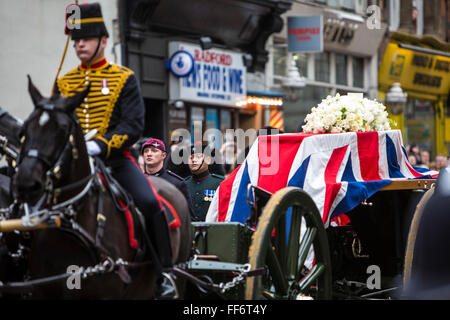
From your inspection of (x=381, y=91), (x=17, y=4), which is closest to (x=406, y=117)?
(x=381, y=91)

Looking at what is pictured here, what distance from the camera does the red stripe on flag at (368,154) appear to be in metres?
7.32

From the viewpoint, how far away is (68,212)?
4480 millimetres

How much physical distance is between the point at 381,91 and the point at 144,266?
71.3 feet

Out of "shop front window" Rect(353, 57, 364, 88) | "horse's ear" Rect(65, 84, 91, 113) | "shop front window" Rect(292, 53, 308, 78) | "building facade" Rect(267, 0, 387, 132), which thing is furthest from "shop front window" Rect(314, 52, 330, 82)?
"horse's ear" Rect(65, 84, 91, 113)

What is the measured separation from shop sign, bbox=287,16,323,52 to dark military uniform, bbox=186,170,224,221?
12.6 meters

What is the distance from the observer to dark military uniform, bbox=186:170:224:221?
27.5ft

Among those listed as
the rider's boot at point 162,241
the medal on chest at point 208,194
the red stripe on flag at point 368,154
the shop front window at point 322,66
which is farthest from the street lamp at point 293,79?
the rider's boot at point 162,241

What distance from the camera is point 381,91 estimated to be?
25.8m

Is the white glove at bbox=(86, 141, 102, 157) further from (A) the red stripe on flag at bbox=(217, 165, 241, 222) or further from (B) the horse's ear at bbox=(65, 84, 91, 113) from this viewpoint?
(A) the red stripe on flag at bbox=(217, 165, 241, 222)

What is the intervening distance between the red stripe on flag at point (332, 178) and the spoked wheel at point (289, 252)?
2.01 feet

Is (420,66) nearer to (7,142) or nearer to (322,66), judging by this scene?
(322,66)

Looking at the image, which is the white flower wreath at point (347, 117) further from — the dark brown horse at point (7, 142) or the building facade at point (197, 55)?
the building facade at point (197, 55)
